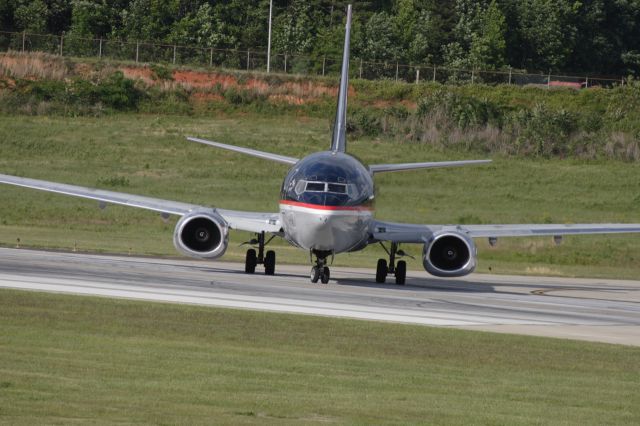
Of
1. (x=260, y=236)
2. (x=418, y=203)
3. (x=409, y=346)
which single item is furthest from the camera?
(x=418, y=203)

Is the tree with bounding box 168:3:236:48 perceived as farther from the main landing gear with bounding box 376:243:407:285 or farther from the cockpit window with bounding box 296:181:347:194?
the cockpit window with bounding box 296:181:347:194

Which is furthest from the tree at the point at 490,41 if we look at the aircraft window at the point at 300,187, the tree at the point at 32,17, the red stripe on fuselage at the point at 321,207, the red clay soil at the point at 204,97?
the aircraft window at the point at 300,187

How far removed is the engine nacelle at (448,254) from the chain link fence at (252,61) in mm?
72885

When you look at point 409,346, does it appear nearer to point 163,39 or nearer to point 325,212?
point 325,212

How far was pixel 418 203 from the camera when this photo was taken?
75.9 m

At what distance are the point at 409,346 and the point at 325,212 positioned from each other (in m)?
10.9

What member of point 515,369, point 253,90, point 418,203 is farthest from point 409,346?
point 253,90

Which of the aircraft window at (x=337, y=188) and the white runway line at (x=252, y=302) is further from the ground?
the aircraft window at (x=337, y=188)

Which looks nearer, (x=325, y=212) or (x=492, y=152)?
(x=325, y=212)

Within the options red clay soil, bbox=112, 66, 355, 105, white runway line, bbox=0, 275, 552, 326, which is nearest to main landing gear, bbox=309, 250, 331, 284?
white runway line, bbox=0, 275, 552, 326

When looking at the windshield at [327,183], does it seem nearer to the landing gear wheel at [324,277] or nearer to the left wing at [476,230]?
the landing gear wheel at [324,277]

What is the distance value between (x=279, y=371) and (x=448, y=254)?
719 inches

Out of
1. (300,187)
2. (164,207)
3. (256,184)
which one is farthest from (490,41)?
(300,187)

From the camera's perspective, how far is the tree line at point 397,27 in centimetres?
11419
